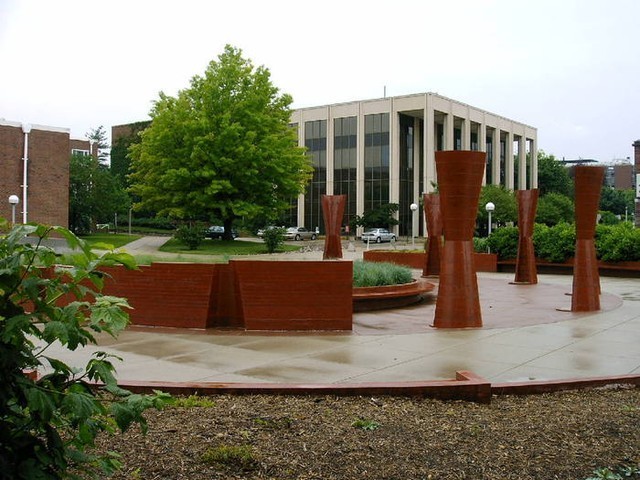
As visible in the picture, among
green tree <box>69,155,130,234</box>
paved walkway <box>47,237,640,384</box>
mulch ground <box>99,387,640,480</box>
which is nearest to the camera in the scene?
mulch ground <box>99,387,640,480</box>

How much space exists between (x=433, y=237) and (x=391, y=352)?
42.1 feet

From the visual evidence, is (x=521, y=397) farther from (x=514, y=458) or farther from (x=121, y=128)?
(x=121, y=128)

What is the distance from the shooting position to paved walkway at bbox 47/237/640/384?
7004 mm

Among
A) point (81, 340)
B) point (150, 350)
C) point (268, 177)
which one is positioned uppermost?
point (268, 177)

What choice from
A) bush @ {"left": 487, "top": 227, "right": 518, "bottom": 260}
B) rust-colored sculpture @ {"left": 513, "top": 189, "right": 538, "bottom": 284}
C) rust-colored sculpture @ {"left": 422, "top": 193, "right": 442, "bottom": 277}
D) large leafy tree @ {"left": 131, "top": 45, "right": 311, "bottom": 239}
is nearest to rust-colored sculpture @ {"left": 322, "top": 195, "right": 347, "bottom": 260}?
rust-colored sculpture @ {"left": 422, "top": 193, "right": 442, "bottom": 277}

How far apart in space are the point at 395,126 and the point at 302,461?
64576 mm

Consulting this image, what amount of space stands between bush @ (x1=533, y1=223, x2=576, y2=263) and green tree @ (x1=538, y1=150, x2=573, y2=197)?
73237mm

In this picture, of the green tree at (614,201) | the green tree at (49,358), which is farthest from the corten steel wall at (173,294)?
the green tree at (614,201)

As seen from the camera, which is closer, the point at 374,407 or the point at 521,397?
the point at 374,407

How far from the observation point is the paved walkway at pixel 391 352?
7004mm

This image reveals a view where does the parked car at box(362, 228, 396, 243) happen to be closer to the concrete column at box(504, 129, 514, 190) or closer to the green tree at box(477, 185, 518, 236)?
the green tree at box(477, 185, 518, 236)

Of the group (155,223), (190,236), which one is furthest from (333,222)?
(155,223)

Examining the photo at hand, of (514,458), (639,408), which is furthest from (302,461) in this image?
(639,408)

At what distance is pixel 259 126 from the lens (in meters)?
43.6
